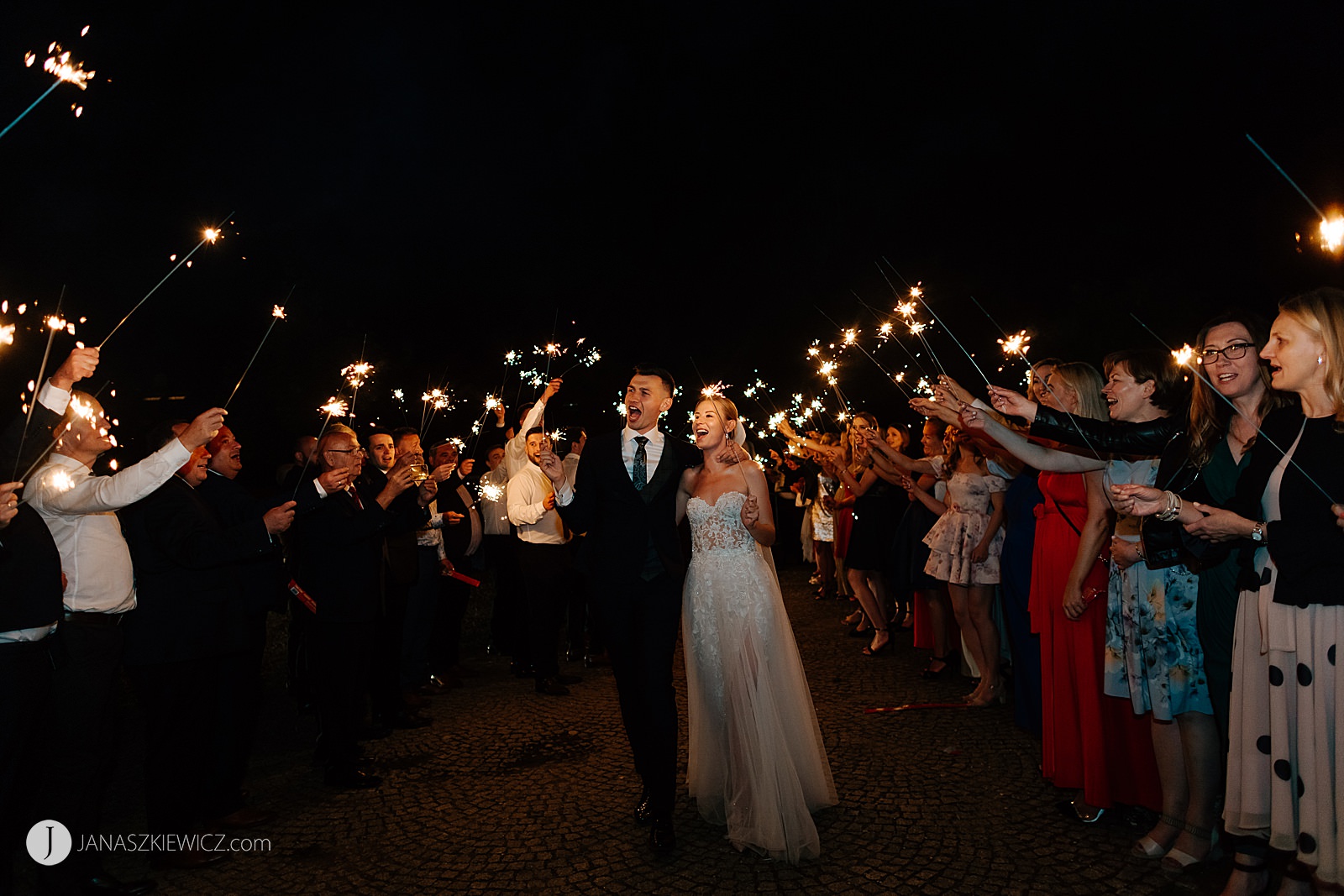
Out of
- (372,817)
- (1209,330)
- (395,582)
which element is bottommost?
(372,817)

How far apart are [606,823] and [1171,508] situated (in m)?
3.35

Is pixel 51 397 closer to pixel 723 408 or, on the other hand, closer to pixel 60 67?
pixel 60 67

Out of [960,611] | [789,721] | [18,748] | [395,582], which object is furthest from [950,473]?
[18,748]

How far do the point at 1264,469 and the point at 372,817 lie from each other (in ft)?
16.4

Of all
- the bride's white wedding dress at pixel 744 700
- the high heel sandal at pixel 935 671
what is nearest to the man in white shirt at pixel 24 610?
the bride's white wedding dress at pixel 744 700

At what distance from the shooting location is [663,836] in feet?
13.7

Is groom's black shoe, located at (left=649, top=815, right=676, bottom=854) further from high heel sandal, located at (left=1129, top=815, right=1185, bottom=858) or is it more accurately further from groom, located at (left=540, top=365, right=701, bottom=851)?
A: high heel sandal, located at (left=1129, top=815, right=1185, bottom=858)

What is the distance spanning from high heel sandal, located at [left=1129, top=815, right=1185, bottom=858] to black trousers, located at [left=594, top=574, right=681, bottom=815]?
2.35 metres

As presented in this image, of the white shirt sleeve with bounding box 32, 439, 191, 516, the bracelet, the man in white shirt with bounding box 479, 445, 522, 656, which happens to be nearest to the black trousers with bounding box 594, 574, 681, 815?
the white shirt sleeve with bounding box 32, 439, 191, 516

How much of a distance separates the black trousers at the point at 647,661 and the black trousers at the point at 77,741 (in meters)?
2.46

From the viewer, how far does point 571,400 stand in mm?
22109

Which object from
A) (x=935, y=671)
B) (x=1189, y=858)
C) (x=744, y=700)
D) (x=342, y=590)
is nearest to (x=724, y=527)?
(x=744, y=700)

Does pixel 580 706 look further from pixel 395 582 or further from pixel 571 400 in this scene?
pixel 571 400

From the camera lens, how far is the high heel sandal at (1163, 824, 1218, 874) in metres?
3.75
